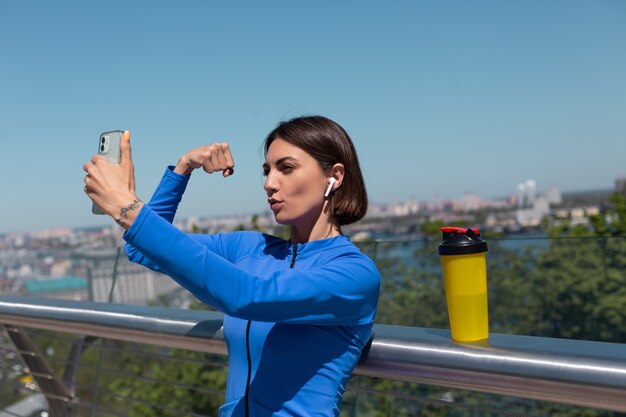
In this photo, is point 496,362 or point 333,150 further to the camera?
point 333,150

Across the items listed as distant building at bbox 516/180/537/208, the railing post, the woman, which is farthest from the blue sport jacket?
distant building at bbox 516/180/537/208

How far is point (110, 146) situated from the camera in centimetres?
134

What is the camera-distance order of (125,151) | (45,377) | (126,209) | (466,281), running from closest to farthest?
(126,209), (125,151), (466,281), (45,377)

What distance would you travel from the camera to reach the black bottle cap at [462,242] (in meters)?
1.41

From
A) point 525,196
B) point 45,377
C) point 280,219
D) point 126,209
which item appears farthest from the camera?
point 525,196

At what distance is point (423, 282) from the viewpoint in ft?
19.5

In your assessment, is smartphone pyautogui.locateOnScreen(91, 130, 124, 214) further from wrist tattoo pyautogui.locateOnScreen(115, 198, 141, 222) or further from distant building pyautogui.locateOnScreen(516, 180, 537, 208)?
distant building pyautogui.locateOnScreen(516, 180, 537, 208)

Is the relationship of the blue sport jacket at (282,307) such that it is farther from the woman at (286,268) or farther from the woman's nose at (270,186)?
the woman's nose at (270,186)

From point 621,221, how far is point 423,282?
8.30m

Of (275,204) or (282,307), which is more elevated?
(275,204)

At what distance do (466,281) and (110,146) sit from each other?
82 cm

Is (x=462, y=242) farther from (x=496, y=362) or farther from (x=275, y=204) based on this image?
(x=275, y=204)

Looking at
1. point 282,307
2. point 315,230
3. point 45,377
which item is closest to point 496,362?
point 282,307

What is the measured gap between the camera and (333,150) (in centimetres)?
157
